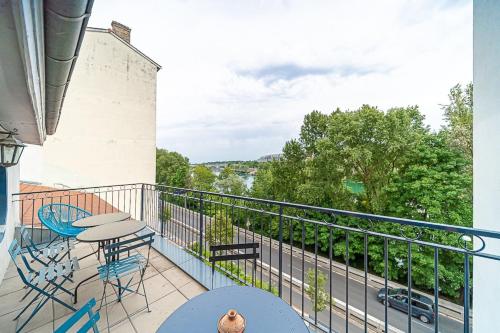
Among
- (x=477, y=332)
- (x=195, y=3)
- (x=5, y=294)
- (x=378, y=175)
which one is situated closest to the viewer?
(x=5, y=294)

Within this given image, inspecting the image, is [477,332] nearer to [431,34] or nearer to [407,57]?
[431,34]

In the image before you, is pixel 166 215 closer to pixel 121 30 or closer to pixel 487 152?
pixel 487 152

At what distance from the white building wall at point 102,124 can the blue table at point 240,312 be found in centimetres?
1008

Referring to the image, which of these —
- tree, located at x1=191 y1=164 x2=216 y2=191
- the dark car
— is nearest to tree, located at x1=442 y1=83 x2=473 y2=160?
the dark car

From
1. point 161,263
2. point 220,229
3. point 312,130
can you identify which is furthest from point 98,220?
point 312,130

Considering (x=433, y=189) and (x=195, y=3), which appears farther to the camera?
(x=433, y=189)

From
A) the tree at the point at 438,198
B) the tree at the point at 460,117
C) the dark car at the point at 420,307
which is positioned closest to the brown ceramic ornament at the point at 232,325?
the dark car at the point at 420,307

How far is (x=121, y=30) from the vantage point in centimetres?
984

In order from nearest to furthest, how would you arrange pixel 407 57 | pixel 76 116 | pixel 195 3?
pixel 195 3
pixel 76 116
pixel 407 57

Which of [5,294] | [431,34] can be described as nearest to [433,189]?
[431,34]

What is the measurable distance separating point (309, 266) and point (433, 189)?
26.8 ft

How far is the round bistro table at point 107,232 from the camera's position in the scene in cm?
240

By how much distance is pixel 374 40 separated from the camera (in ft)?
30.0

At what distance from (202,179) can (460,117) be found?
30.0 meters
